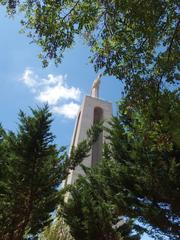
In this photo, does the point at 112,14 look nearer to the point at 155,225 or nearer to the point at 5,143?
the point at 5,143

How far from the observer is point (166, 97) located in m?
6.52

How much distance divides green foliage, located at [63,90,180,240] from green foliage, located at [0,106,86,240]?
75.6 inches

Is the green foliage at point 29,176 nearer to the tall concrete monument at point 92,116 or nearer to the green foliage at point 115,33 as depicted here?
the green foliage at point 115,33

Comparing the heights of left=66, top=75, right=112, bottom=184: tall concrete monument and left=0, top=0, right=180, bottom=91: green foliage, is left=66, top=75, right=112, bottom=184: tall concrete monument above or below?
above

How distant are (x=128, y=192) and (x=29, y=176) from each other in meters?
4.27

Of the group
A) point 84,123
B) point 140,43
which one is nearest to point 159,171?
point 140,43

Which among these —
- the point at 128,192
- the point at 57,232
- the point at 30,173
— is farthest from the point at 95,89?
the point at 30,173

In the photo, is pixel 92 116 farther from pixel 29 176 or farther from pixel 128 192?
pixel 29 176

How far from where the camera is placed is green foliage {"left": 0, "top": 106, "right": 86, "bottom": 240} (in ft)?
→ 34.5

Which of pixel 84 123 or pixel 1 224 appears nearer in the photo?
pixel 1 224

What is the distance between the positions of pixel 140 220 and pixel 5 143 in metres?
5.44

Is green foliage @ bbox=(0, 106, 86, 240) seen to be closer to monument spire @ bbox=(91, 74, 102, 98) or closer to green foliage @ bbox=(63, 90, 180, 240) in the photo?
green foliage @ bbox=(63, 90, 180, 240)

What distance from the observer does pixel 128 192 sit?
1323 centimetres

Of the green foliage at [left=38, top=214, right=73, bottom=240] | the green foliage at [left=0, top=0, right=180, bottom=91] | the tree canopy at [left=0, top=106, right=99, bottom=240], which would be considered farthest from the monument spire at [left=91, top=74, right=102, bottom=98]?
the green foliage at [left=0, top=0, right=180, bottom=91]
